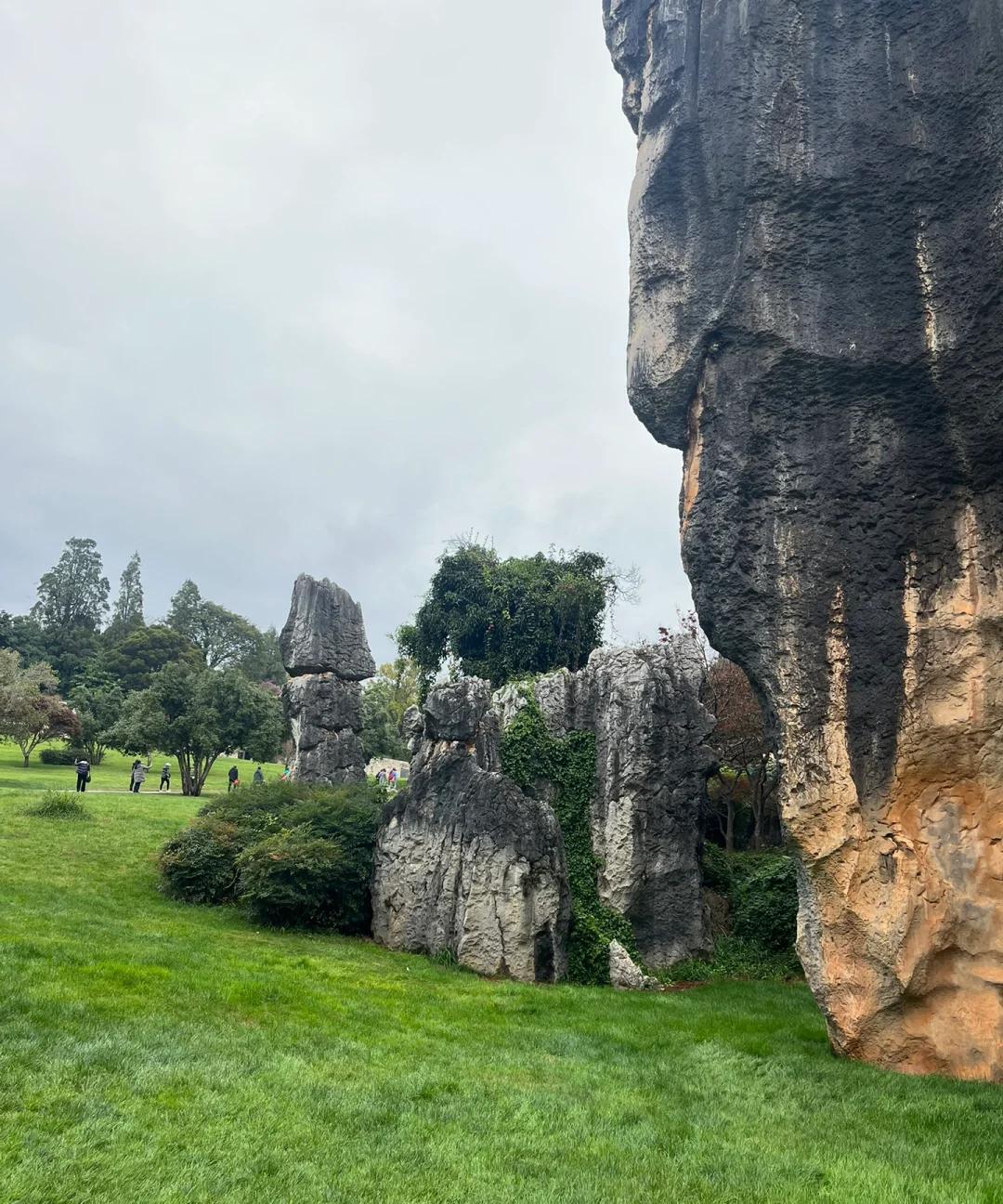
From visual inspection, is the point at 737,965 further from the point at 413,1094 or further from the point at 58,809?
the point at 58,809

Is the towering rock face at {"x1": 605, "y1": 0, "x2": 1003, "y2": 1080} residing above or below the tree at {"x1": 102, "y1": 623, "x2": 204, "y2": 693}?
below

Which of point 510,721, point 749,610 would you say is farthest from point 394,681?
point 749,610

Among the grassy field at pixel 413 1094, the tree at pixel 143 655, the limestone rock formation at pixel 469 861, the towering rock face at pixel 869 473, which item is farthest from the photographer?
the tree at pixel 143 655

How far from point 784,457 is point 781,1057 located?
6.19m

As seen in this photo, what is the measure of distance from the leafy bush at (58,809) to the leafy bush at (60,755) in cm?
2299

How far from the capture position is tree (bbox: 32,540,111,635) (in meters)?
74.8

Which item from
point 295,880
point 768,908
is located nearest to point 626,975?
point 768,908

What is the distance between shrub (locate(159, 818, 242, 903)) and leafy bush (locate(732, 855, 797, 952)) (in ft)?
31.1

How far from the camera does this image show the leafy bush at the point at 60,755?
140 ft

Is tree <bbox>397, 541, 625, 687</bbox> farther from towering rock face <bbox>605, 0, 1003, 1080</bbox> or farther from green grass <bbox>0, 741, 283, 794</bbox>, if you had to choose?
towering rock face <bbox>605, 0, 1003, 1080</bbox>

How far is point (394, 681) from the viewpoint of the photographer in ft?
198

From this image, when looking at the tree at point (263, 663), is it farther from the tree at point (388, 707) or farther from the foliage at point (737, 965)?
the foliage at point (737, 965)

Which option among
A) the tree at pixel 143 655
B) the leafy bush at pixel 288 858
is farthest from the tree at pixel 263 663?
the leafy bush at pixel 288 858

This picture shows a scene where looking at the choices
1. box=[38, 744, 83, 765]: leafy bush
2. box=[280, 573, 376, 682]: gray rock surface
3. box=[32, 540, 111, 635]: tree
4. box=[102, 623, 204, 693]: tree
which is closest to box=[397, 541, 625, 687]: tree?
box=[280, 573, 376, 682]: gray rock surface
